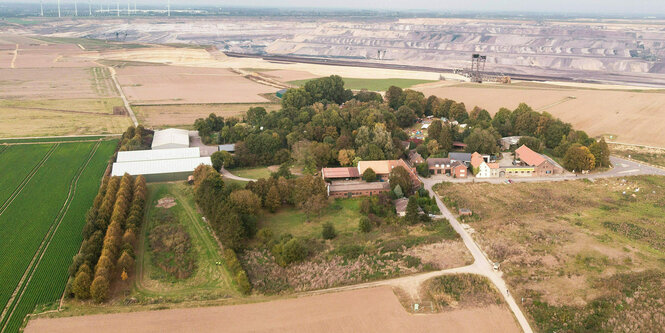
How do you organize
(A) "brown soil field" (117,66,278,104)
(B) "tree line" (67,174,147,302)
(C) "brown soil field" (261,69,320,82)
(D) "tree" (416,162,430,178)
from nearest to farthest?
(B) "tree line" (67,174,147,302) → (D) "tree" (416,162,430,178) → (A) "brown soil field" (117,66,278,104) → (C) "brown soil field" (261,69,320,82)

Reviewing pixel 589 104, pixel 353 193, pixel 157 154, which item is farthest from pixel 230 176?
pixel 589 104

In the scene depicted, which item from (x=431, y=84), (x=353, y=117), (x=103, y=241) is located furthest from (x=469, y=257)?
(x=431, y=84)

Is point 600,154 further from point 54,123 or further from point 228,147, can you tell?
point 54,123

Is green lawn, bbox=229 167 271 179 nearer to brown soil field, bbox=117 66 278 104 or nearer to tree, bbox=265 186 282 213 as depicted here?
tree, bbox=265 186 282 213

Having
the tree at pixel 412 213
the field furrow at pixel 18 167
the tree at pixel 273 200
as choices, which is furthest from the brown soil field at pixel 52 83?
the tree at pixel 412 213

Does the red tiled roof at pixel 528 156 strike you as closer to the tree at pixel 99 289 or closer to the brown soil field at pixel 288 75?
the tree at pixel 99 289

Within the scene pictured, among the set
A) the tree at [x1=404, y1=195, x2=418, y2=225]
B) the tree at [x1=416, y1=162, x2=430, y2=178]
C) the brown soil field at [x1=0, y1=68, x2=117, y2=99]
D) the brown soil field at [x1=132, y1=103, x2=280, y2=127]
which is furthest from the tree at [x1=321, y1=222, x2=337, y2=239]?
the brown soil field at [x1=0, y1=68, x2=117, y2=99]
